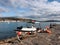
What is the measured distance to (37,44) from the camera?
33.1 metres

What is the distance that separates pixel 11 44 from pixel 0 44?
217 cm

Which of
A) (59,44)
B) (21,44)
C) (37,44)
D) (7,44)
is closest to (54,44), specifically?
(59,44)

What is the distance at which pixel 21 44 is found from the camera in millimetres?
32875

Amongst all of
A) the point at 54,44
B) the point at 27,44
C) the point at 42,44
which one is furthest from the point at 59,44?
the point at 27,44

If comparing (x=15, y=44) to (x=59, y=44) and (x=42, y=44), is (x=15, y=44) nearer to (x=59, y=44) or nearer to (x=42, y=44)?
(x=42, y=44)

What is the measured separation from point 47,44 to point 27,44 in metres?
3.82

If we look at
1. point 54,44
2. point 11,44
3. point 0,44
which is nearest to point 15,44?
point 11,44

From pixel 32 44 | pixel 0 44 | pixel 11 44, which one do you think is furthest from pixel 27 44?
pixel 0 44

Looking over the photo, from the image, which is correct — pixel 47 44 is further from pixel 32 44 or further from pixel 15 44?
pixel 15 44

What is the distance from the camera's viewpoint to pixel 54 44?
109ft

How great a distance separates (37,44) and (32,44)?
1.02m

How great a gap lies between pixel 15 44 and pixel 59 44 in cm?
837

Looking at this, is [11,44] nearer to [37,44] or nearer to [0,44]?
[0,44]

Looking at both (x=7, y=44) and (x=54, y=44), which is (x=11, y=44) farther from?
(x=54, y=44)
